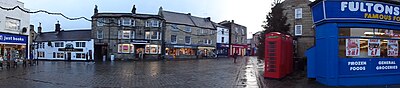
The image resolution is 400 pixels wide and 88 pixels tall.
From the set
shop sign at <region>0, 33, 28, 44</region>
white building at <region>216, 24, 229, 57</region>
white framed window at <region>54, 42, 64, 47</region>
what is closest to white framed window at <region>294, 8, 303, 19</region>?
shop sign at <region>0, 33, 28, 44</region>

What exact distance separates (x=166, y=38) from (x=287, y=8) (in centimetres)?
2128

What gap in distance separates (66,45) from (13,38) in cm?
2137

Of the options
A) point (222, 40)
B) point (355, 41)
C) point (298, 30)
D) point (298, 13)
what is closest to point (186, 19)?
point (222, 40)

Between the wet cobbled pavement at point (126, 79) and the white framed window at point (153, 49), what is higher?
the white framed window at point (153, 49)

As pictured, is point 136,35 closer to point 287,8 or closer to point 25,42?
point 25,42

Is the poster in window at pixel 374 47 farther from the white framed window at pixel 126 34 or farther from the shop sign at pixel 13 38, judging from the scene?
the white framed window at pixel 126 34

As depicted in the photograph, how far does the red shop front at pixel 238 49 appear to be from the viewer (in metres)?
59.1

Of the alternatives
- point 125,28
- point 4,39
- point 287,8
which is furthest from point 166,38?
point 4,39

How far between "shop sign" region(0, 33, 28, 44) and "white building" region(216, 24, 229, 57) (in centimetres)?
3715

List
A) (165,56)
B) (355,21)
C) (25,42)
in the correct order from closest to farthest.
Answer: (355,21)
(25,42)
(165,56)

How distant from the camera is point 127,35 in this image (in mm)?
39844

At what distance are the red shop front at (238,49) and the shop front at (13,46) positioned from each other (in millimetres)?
41194

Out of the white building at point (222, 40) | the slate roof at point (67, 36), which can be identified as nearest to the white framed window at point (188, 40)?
the white building at point (222, 40)

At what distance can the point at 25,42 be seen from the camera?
22.9 metres
